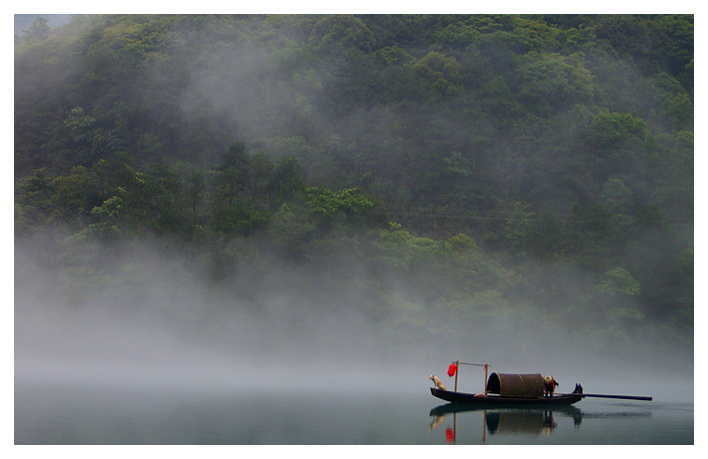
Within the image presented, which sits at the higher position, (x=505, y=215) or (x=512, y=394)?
(x=505, y=215)

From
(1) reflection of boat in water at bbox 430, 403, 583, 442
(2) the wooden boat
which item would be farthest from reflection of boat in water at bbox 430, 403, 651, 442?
(2) the wooden boat

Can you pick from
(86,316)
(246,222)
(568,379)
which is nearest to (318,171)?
(246,222)

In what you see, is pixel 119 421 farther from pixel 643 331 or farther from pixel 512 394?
pixel 643 331

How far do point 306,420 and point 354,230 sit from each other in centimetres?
1437

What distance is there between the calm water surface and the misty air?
0.31 ft

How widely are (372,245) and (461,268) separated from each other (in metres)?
3.38

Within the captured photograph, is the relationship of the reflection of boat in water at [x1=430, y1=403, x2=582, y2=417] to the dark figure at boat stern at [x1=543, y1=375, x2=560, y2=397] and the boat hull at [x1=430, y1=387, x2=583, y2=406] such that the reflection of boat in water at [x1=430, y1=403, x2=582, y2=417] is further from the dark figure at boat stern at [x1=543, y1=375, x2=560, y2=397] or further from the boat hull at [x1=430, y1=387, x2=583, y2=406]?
the dark figure at boat stern at [x1=543, y1=375, x2=560, y2=397]

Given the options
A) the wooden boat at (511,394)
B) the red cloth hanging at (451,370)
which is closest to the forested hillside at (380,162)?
the red cloth hanging at (451,370)

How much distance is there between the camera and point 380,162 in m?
33.0

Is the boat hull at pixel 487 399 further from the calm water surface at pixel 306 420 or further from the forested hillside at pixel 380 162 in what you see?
the forested hillside at pixel 380 162

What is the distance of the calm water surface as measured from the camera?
1041cm

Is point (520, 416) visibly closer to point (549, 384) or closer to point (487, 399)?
point (487, 399)

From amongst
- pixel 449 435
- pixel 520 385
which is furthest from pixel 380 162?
pixel 449 435

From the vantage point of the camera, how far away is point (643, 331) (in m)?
24.4
